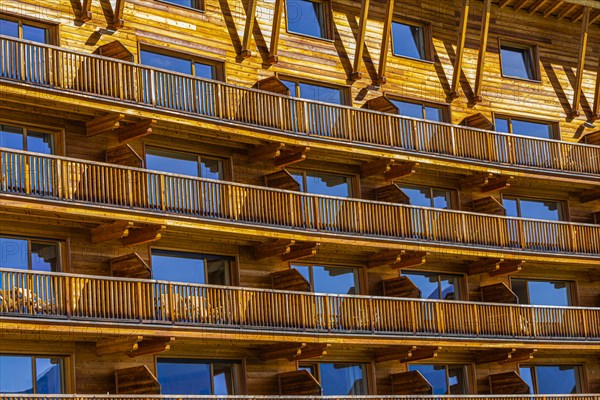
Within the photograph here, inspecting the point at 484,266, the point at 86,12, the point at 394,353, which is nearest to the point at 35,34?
the point at 86,12

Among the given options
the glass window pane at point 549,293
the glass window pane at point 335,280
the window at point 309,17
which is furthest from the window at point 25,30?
the glass window pane at point 549,293

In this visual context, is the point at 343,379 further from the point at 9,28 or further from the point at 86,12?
the point at 9,28

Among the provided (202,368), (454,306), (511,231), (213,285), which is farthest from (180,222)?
(511,231)

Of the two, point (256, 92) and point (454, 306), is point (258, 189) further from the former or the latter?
point (454, 306)

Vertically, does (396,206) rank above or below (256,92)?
below

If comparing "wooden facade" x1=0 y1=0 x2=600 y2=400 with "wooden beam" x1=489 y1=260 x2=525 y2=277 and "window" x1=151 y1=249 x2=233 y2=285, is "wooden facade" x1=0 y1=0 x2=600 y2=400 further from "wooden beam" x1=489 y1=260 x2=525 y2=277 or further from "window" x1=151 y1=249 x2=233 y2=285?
"window" x1=151 y1=249 x2=233 y2=285

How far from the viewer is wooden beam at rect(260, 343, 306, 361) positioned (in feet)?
118

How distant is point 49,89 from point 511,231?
1652cm

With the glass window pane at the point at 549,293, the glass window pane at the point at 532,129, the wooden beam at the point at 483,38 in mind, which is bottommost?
the glass window pane at the point at 549,293

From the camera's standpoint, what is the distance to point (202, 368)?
35531mm

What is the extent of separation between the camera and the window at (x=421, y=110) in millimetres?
42562

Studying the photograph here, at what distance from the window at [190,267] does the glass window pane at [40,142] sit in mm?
4011

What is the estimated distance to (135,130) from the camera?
114ft

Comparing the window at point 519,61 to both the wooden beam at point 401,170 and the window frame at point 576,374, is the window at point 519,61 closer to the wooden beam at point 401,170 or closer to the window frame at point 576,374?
the wooden beam at point 401,170
